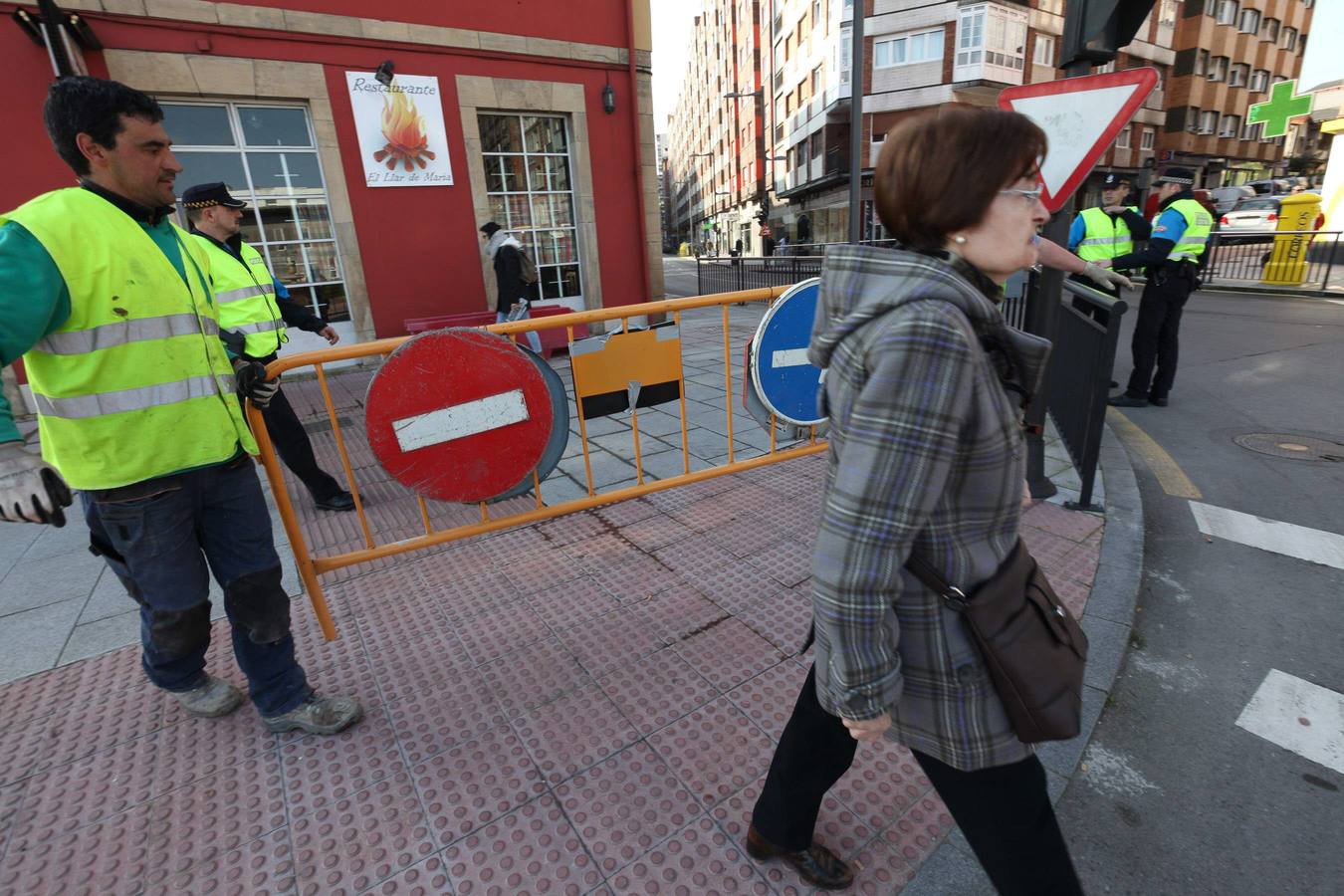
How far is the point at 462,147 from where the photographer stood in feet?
29.0

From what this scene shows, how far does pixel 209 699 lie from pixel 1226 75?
57.5 m

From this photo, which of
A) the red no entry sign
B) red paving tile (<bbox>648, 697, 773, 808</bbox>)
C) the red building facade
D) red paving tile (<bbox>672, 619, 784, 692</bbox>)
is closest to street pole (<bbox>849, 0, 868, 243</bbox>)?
the red building facade

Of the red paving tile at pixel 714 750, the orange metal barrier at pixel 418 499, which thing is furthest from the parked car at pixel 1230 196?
the red paving tile at pixel 714 750

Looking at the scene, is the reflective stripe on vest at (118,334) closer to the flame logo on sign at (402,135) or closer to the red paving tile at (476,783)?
the red paving tile at (476,783)

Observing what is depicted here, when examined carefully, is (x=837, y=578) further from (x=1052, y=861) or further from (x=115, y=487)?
(x=115, y=487)

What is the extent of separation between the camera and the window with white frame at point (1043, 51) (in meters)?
32.7

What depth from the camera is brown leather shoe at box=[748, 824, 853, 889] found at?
172cm

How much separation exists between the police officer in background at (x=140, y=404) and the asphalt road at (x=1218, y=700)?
2638mm

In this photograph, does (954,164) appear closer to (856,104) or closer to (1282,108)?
(856,104)

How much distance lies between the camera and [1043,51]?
109 ft

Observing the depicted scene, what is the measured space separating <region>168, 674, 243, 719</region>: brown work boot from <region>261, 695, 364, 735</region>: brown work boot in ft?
0.71

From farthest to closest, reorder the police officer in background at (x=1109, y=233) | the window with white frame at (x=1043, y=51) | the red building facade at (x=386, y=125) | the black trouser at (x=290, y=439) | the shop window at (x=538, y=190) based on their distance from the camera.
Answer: the window with white frame at (x=1043, y=51) < the shop window at (x=538, y=190) < the red building facade at (x=386, y=125) < the police officer in background at (x=1109, y=233) < the black trouser at (x=290, y=439)

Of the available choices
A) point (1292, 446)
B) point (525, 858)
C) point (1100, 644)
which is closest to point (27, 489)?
point (525, 858)

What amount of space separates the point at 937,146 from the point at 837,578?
752 millimetres
